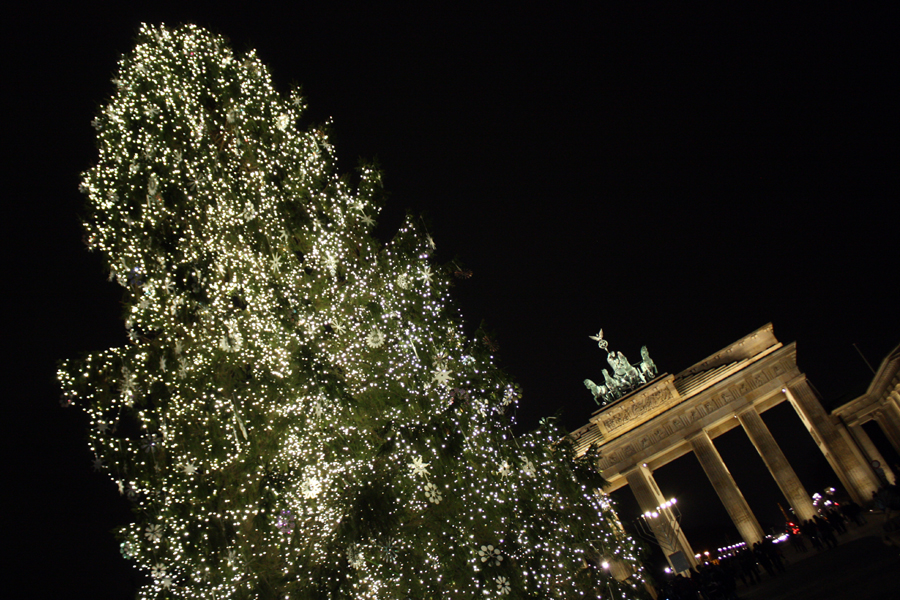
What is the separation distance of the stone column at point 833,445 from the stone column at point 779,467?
2.00 meters

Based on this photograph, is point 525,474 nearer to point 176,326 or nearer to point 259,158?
point 176,326

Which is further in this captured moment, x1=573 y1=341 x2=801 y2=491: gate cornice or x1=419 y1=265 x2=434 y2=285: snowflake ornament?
x1=573 y1=341 x2=801 y2=491: gate cornice

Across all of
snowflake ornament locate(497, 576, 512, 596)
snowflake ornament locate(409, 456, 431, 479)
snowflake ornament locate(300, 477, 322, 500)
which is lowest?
snowflake ornament locate(497, 576, 512, 596)

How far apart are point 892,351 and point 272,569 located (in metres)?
25.7

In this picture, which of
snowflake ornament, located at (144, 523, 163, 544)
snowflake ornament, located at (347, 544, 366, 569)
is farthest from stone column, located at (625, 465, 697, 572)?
snowflake ornament, located at (144, 523, 163, 544)

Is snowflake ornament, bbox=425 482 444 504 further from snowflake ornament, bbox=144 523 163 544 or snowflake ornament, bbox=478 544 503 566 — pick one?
snowflake ornament, bbox=144 523 163 544

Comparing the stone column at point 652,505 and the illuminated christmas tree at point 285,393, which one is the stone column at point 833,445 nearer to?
the stone column at point 652,505

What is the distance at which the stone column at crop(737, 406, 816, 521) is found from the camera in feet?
91.3

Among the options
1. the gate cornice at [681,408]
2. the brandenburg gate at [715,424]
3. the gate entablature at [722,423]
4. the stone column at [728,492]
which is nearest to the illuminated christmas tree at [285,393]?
the brandenburg gate at [715,424]

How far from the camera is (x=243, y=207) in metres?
8.97

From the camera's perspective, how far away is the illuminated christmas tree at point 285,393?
7641 mm

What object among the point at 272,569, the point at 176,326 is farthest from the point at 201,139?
the point at 272,569

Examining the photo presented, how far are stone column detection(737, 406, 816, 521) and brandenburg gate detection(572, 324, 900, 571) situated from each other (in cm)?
5

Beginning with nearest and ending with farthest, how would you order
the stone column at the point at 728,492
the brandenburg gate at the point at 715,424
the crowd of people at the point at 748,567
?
the crowd of people at the point at 748,567 → the brandenburg gate at the point at 715,424 → the stone column at the point at 728,492
